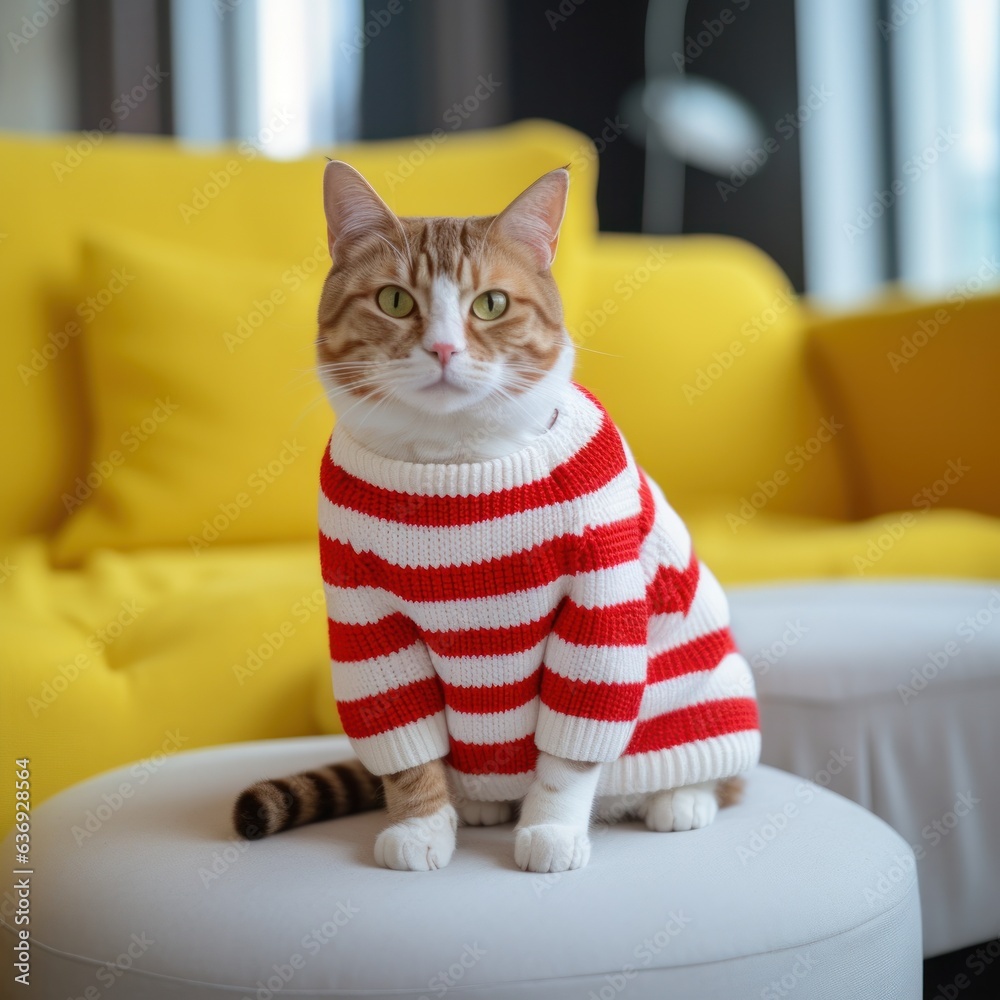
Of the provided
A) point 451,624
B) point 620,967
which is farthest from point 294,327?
point 620,967

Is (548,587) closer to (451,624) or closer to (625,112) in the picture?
(451,624)

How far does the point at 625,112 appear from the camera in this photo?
3.16 m

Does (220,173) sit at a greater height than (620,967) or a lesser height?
greater

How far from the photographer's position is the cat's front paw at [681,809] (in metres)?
0.90

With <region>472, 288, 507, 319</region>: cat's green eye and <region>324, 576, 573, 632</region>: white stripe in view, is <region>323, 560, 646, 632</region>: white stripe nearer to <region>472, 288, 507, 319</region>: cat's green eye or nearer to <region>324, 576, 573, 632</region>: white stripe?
<region>324, 576, 573, 632</region>: white stripe

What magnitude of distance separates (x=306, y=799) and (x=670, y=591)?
0.36 meters

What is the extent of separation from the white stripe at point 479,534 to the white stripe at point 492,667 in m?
0.08

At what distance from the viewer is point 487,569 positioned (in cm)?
85

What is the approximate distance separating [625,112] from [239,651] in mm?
2362

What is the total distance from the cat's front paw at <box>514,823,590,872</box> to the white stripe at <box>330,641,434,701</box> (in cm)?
16

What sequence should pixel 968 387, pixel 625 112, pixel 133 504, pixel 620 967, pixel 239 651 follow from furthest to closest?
pixel 625 112 < pixel 968 387 < pixel 133 504 < pixel 239 651 < pixel 620 967

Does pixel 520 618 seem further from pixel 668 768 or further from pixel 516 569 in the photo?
pixel 668 768

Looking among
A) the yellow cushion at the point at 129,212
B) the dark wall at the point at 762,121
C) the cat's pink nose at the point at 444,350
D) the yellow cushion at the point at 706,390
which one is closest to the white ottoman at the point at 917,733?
the cat's pink nose at the point at 444,350

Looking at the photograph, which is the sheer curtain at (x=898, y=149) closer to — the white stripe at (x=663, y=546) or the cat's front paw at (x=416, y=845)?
the white stripe at (x=663, y=546)
